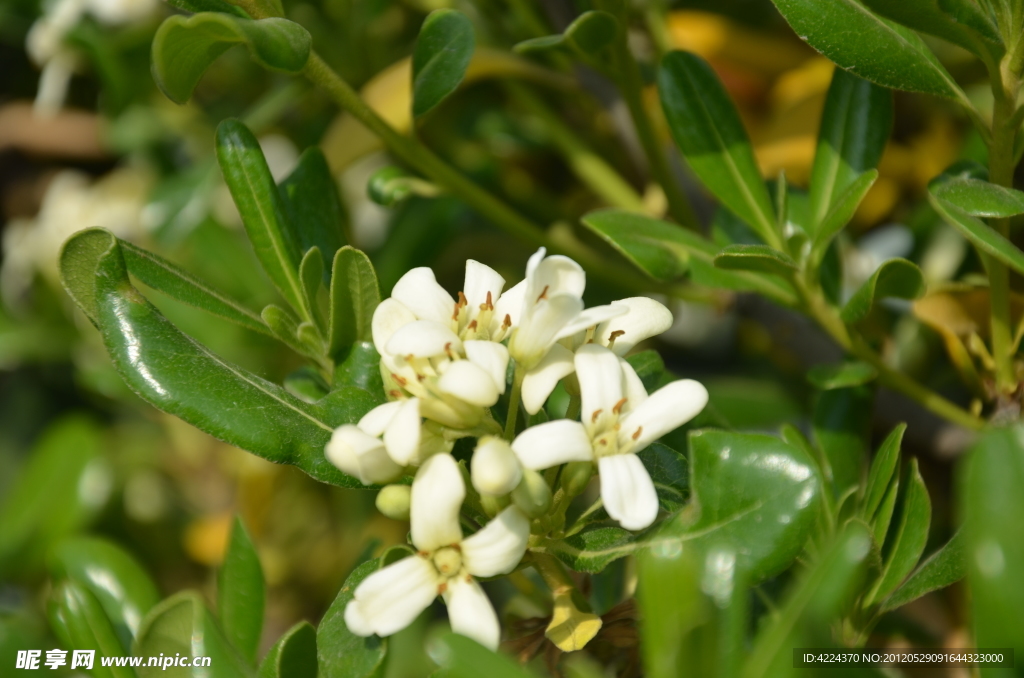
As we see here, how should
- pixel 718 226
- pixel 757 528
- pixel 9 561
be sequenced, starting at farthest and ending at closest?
1. pixel 9 561
2. pixel 718 226
3. pixel 757 528

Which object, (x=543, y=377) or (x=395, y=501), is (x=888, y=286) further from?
(x=395, y=501)

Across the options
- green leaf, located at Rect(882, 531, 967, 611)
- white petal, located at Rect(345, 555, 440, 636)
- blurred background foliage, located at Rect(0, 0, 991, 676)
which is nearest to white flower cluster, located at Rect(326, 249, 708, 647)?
white petal, located at Rect(345, 555, 440, 636)

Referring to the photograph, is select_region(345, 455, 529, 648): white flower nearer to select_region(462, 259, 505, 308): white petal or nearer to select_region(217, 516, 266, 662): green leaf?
select_region(462, 259, 505, 308): white petal

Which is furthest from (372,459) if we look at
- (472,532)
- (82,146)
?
(82,146)

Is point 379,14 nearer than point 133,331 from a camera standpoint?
No

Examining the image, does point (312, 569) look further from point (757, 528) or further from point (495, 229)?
point (757, 528)

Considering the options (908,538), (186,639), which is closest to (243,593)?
(186,639)
